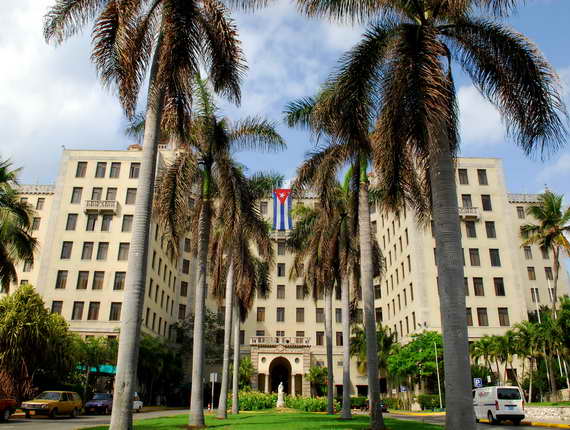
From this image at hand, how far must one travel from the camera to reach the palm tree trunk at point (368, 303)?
18.2m

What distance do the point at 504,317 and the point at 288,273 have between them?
24.8m

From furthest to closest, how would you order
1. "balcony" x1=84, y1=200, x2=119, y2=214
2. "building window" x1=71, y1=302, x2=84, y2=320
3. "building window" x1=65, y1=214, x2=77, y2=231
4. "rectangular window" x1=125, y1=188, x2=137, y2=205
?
1. "rectangular window" x1=125, y1=188, x2=137, y2=205
2. "balcony" x1=84, y1=200, x2=119, y2=214
3. "building window" x1=65, y1=214, x2=77, y2=231
4. "building window" x1=71, y1=302, x2=84, y2=320

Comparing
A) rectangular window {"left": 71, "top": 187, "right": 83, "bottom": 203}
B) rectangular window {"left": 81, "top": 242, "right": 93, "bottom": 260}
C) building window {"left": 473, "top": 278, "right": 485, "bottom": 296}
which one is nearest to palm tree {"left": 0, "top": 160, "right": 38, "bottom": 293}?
rectangular window {"left": 81, "top": 242, "right": 93, "bottom": 260}

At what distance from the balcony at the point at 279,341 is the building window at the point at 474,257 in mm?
23238

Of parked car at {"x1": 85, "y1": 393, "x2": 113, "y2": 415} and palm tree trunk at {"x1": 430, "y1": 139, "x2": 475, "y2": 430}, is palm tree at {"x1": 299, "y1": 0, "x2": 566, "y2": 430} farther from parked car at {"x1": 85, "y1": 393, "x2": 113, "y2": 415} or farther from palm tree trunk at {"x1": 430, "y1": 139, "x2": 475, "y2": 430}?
parked car at {"x1": 85, "y1": 393, "x2": 113, "y2": 415}

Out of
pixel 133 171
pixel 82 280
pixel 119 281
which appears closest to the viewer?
pixel 82 280

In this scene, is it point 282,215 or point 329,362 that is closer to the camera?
→ point 329,362

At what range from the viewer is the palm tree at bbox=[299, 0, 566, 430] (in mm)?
11242

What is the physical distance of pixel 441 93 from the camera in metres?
11.8

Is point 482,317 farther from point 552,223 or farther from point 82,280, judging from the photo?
point 82,280

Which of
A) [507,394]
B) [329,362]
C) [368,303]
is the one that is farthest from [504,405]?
→ [368,303]

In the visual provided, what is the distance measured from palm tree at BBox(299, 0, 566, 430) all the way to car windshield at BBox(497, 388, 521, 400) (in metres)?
17.1

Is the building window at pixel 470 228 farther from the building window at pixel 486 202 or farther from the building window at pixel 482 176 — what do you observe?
the building window at pixel 482 176

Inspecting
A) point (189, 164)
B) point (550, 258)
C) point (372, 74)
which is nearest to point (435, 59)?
point (372, 74)
